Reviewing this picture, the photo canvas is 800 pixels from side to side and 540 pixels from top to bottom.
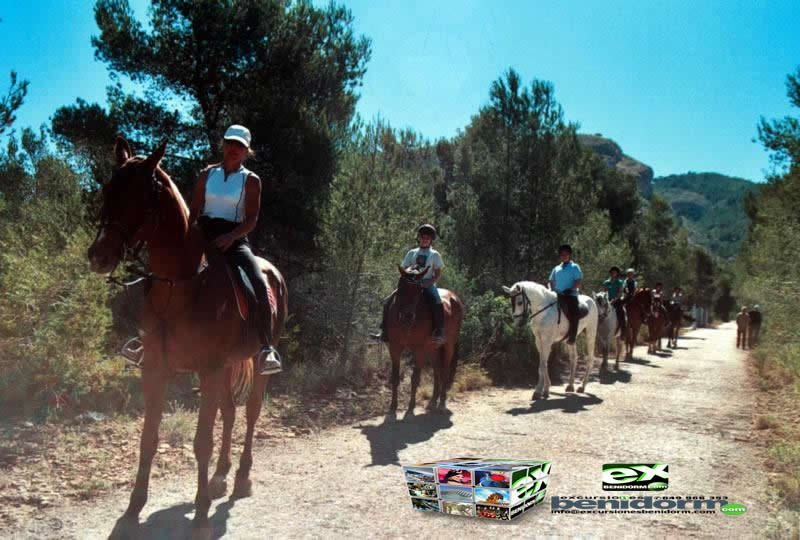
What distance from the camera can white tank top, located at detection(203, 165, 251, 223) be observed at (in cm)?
461

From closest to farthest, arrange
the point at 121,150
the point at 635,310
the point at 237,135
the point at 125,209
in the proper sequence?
the point at 125,209 → the point at 121,150 → the point at 237,135 → the point at 635,310

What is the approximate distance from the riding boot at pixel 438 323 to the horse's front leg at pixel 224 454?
13.2ft

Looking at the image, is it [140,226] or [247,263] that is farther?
[247,263]

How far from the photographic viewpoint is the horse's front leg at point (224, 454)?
16.3ft

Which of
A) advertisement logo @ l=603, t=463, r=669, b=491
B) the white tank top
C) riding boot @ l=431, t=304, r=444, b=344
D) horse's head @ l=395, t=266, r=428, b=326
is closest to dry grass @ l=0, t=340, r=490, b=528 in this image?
riding boot @ l=431, t=304, r=444, b=344

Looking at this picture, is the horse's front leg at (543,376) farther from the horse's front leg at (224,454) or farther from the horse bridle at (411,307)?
the horse's front leg at (224,454)

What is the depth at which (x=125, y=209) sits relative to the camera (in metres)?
3.60

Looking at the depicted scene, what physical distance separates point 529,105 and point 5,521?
1880 cm

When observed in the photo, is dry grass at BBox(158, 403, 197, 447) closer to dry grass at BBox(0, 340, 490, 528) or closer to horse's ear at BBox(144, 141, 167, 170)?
dry grass at BBox(0, 340, 490, 528)

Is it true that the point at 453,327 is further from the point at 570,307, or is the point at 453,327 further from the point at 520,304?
the point at 570,307

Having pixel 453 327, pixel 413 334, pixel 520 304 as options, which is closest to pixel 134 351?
pixel 413 334

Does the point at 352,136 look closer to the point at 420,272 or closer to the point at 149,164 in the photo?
the point at 420,272

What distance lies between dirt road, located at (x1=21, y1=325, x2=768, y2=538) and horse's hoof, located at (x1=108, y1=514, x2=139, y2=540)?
3.9 inches

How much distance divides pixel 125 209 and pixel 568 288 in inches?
360
